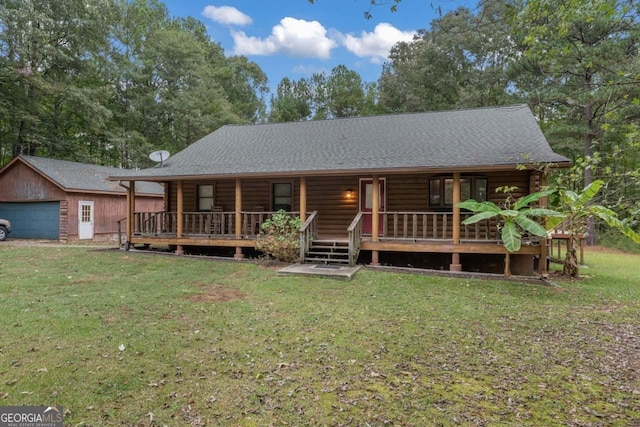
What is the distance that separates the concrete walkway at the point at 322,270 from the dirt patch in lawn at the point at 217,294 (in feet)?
5.63

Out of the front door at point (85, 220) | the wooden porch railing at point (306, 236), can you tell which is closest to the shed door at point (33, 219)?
the front door at point (85, 220)

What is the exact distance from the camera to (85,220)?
18.9 m

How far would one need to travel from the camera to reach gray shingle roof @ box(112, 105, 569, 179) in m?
9.95

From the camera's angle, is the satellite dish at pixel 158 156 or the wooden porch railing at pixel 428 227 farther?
the satellite dish at pixel 158 156

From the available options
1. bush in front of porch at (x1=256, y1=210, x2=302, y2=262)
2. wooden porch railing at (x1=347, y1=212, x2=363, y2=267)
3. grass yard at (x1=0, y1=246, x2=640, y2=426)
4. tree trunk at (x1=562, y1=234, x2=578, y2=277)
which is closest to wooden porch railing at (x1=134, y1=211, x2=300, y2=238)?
bush in front of porch at (x1=256, y1=210, x2=302, y2=262)

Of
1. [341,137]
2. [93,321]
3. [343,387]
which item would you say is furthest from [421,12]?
[341,137]

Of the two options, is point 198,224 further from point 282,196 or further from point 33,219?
point 33,219

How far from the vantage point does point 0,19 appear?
20047mm

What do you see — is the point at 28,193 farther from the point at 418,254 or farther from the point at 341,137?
the point at 418,254

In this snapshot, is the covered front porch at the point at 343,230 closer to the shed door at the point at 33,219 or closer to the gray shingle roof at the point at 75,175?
the gray shingle roof at the point at 75,175

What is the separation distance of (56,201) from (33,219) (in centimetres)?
199

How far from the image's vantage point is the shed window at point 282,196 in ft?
43.6

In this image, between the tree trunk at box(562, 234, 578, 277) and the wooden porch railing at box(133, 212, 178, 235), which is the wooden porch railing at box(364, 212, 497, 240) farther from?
the wooden porch railing at box(133, 212, 178, 235)

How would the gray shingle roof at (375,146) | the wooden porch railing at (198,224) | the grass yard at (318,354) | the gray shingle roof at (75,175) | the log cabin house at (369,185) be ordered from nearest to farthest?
the grass yard at (318,354)
the log cabin house at (369,185)
the gray shingle roof at (375,146)
the wooden porch railing at (198,224)
the gray shingle roof at (75,175)
